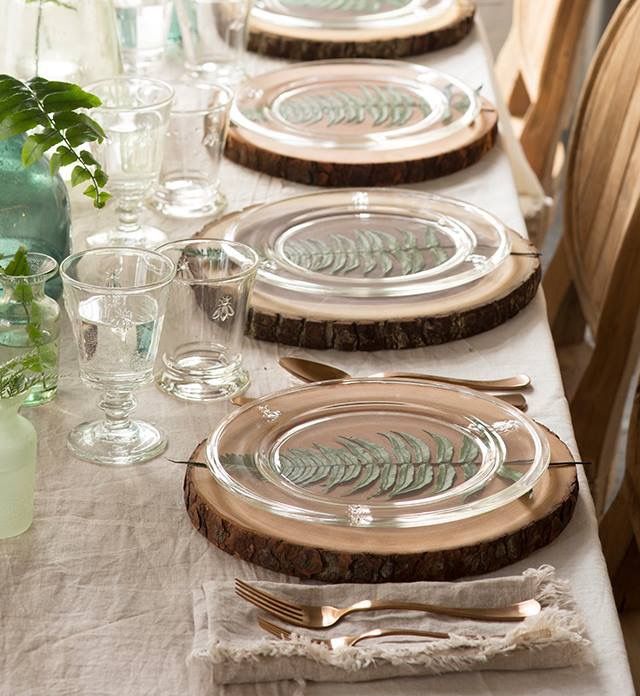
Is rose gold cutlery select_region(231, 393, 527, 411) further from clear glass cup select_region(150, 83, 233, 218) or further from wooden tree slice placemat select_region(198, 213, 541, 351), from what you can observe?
clear glass cup select_region(150, 83, 233, 218)

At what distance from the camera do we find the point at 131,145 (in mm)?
1238

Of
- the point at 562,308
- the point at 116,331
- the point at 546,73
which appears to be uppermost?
the point at 116,331

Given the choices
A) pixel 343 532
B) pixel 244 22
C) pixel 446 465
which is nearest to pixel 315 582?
pixel 343 532

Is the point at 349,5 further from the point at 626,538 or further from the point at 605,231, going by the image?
the point at 626,538

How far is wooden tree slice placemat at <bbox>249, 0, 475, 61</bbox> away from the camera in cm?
187

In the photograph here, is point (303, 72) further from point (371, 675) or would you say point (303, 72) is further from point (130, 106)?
point (371, 675)

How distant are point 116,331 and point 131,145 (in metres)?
0.33

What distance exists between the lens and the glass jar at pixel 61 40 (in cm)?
133

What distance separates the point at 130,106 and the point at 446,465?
0.51 meters

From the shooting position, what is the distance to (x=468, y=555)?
868mm

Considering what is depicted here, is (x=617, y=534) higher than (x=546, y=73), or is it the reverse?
(x=546, y=73)

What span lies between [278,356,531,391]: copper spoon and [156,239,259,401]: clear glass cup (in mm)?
46

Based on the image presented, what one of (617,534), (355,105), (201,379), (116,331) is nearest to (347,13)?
(355,105)

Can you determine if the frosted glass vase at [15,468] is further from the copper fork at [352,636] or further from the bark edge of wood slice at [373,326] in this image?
the bark edge of wood slice at [373,326]
